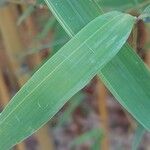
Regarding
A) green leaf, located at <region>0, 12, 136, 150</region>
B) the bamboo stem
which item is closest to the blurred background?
the bamboo stem

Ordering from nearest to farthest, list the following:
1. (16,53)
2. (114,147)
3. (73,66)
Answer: (73,66), (16,53), (114,147)

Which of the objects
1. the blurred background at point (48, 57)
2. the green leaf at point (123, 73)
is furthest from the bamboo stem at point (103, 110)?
the green leaf at point (123, 73)

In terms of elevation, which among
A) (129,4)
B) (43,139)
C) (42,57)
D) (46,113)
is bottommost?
(43,139)

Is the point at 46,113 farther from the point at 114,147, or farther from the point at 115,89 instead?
the point at 114,147

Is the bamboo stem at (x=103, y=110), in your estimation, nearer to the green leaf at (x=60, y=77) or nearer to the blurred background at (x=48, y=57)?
the blurred background at (x=48, y=57)

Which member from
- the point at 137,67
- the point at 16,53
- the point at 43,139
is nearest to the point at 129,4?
the point at 137,67

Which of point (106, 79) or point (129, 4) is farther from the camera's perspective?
point (129, 4)
